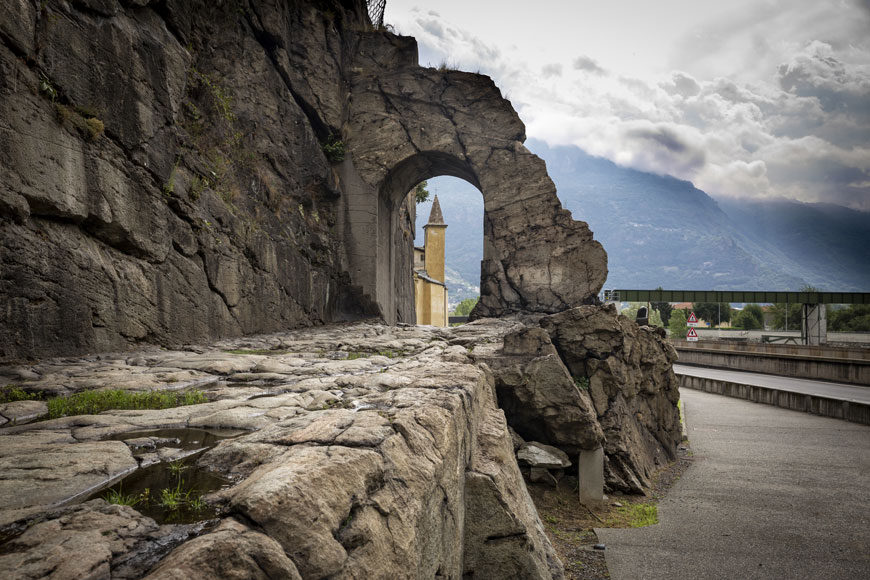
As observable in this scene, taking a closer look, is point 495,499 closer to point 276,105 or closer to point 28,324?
point 28,324

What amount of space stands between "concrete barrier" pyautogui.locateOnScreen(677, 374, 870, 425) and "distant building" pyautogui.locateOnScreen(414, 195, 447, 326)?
17.1 m

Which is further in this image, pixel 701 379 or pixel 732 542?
pixel 701 379

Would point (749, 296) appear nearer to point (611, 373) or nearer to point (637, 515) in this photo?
point (611, 373)

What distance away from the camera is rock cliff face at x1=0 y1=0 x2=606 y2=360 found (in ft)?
20.9

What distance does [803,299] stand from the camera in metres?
46.0

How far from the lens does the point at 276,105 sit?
46.3 feet

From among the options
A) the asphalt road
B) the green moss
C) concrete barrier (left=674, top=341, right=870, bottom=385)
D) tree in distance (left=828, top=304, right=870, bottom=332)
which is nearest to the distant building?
the green moss

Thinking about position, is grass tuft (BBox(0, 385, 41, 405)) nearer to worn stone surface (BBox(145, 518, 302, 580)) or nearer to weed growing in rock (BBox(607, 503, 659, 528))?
worn stone surface (BBox(145, 518, 302, 580))

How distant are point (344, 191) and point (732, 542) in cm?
1370

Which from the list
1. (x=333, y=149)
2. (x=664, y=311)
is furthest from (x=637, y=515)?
(x=664, y=311)

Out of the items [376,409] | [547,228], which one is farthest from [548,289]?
[376,409]

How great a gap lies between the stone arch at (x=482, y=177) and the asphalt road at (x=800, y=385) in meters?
12.0

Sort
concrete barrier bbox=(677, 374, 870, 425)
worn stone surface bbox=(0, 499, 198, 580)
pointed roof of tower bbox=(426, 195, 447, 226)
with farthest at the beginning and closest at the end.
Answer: pointed roof of tower bbox=(426, 195, 447, 226), concrete barrier bbox=(677, 374, 870, 425), worn stone surface bbox=(0, 499, 198, 580)

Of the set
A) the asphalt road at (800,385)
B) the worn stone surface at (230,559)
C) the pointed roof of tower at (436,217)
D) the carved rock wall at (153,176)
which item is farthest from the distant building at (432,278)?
the worn stone surface at (230,559)
